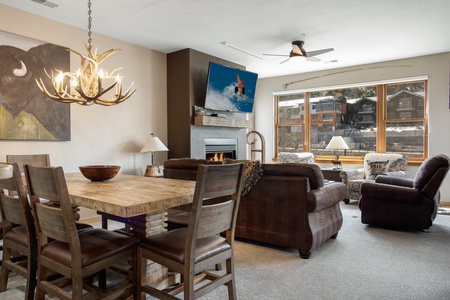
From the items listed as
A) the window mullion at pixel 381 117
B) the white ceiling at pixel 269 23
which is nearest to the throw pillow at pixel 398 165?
the window mullion at pixel 381 117

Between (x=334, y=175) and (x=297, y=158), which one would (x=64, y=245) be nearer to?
(x=334, y=175)

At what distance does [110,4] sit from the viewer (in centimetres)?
355

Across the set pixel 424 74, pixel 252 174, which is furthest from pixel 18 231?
pixel 424 74

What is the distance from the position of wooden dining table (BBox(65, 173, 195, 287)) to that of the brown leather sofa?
115 centimetres

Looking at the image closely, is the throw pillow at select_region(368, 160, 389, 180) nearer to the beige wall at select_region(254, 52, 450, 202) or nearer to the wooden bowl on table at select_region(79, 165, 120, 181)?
the beige wall at select_region(254, 52, 450, 202)

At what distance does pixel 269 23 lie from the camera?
13.5 feet

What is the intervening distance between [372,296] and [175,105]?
164 inches

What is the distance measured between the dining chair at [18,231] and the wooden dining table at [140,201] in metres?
0.27

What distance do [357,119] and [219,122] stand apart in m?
2.94

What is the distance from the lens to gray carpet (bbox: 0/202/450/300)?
2186 millimetres

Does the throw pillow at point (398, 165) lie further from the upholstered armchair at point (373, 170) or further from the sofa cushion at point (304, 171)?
the sofa cushion at point (304, 171)

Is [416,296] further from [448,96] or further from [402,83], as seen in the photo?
[402,83]

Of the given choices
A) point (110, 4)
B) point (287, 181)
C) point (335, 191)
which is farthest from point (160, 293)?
point (110, 4)

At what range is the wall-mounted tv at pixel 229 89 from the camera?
211 inches
